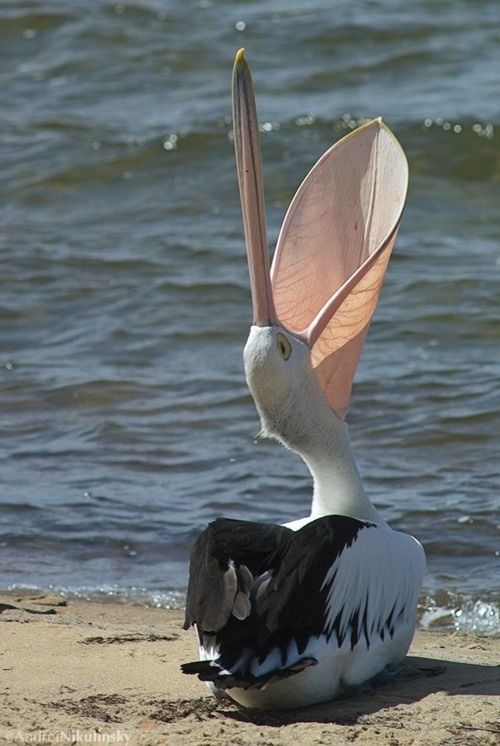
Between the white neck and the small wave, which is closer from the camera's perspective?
the white neck

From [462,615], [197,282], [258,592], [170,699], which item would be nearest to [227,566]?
[258,592]

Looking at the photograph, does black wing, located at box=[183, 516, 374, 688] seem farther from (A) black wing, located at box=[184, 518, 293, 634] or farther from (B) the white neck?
(B) the white neck

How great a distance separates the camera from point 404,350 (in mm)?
7918

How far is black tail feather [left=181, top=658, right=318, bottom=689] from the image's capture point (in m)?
3.53

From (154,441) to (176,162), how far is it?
4.90 m

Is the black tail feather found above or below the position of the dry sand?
above

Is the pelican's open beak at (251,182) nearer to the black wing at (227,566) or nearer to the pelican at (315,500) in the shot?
the pelican at (315,500)

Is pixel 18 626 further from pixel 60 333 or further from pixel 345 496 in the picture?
pixel 60 333

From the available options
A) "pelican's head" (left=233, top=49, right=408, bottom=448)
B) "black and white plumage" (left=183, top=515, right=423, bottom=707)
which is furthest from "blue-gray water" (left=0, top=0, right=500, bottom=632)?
"pelican's head" (left=233, top=49, right=408, bottom=448)

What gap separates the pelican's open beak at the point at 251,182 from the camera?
3.79 metres

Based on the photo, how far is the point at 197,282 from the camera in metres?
9.03

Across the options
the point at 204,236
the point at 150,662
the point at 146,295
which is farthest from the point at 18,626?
the point at 204,236

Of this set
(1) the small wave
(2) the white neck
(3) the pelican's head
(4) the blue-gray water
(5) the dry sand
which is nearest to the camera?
(5) the dry sand

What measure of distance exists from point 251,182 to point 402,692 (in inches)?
57.8
